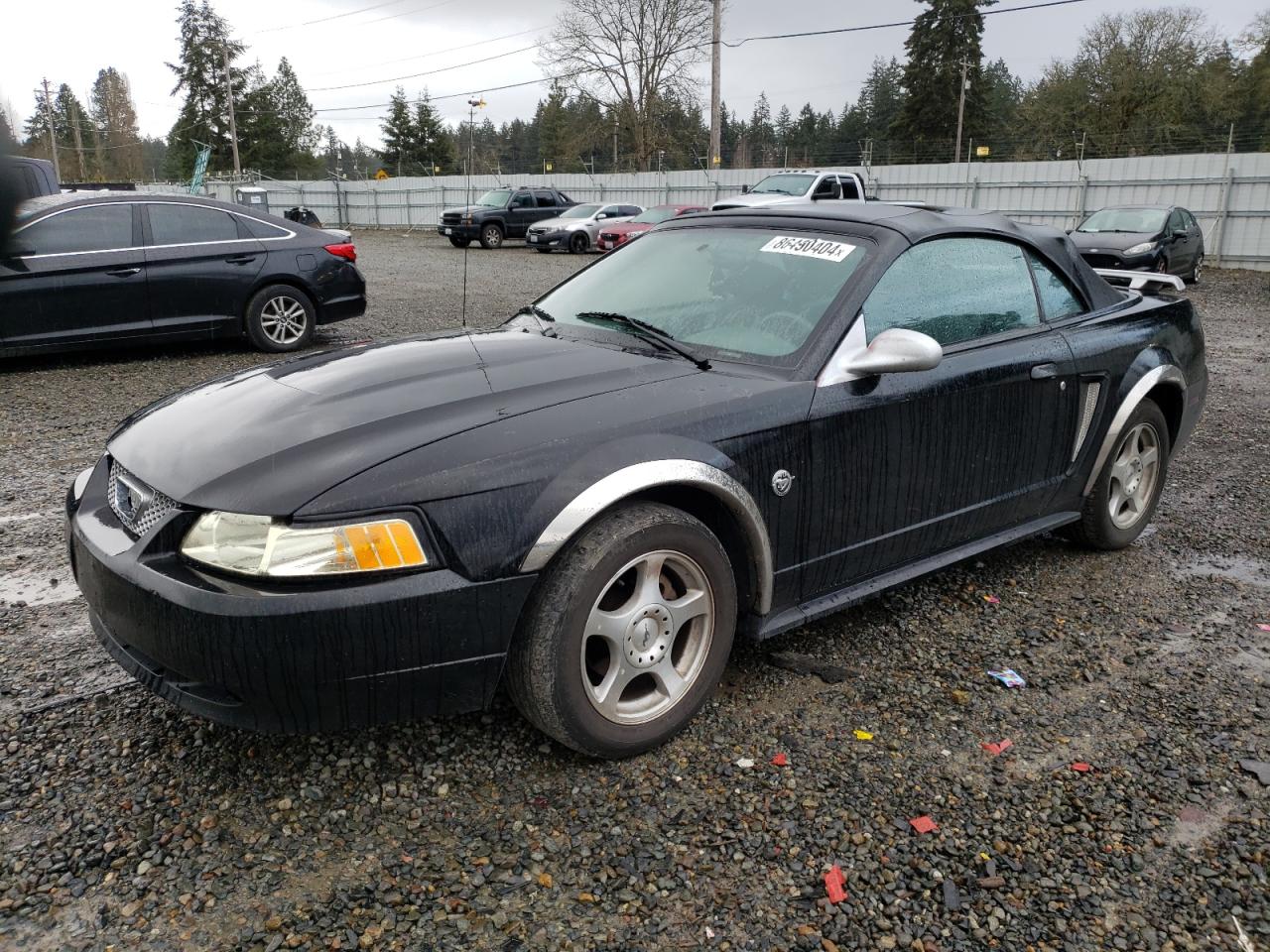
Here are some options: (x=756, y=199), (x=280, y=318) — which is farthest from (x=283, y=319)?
(x=756, y=199)

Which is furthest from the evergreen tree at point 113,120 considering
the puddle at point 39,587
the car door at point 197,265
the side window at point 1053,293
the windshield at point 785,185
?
the windshield at point 785,185

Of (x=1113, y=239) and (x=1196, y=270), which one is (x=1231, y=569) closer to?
(x=1113, y=239)

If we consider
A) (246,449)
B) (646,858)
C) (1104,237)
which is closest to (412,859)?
(646,858)

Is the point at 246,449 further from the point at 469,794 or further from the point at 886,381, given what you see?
the point at 886,381

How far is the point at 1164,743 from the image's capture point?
2906mm

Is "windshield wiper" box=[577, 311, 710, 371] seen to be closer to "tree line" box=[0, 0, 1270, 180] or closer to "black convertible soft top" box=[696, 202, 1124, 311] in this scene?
"black convertible soft top" box=[696, 202, 1124, 311]

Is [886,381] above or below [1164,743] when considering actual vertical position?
above

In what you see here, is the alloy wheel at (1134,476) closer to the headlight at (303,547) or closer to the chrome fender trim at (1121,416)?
the chrome fender trim at (1121,416)

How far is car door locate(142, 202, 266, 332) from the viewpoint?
827 centimetres

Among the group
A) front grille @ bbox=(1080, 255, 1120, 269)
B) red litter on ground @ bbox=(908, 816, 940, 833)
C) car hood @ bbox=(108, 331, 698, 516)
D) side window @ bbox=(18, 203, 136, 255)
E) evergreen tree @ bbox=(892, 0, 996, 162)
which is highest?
evergreen tree @ bbox=(892, 0, 996, 162)

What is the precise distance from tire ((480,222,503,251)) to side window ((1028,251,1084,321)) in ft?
80.6

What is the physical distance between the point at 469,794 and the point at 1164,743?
204cm

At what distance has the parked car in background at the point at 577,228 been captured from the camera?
24.8 metres

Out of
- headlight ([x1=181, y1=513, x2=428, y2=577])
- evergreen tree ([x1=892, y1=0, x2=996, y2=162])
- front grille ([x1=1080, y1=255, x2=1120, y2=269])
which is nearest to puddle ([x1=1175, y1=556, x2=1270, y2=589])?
headlight ([x1=181, y1=513, x2=428, y2=577])
